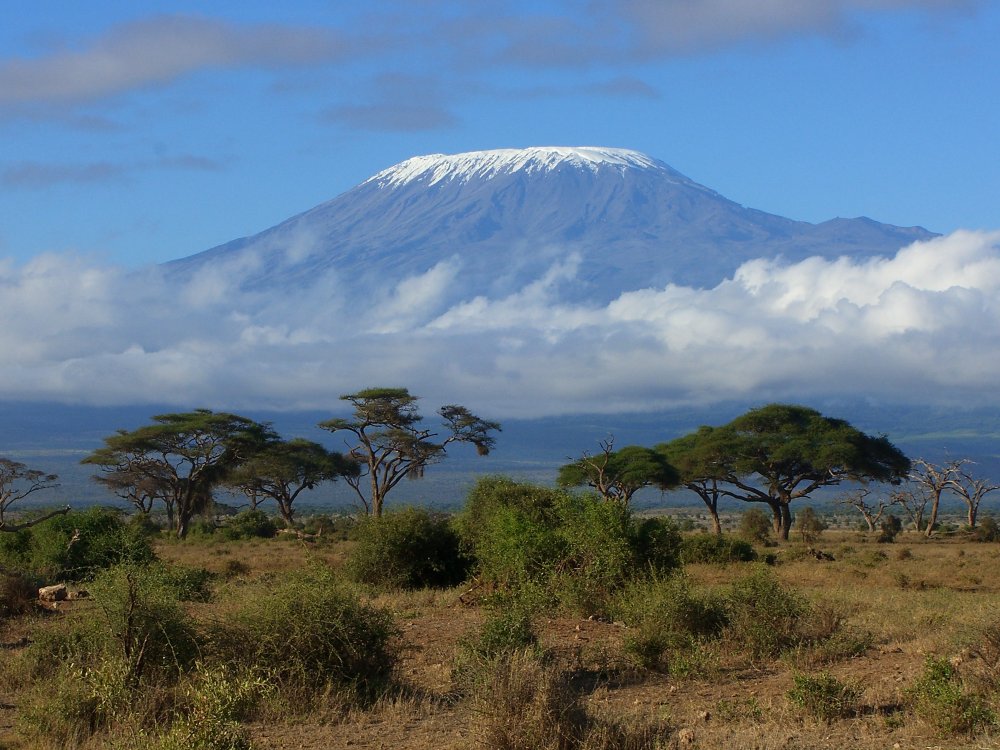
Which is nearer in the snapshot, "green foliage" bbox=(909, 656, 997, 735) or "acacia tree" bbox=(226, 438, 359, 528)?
"green foliage" bbox=(909, 656, 997, 735)

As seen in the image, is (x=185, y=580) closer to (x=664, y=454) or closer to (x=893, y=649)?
(x=893, y=649)

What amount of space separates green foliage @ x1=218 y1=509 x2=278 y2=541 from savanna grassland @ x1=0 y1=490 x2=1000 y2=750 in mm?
25757

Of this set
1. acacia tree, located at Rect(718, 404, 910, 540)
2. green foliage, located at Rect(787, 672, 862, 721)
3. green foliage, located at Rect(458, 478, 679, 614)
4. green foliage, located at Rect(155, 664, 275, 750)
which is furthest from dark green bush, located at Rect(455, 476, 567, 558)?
acacia tree, located at Rect(718, 404, 910, 540)

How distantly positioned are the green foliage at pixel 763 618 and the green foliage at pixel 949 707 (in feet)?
10.9

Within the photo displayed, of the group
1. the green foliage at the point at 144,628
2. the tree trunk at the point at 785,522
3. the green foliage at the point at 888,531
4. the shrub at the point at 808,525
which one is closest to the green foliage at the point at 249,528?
the tree trunk at the point at 785,522

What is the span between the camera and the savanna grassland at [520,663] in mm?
9406

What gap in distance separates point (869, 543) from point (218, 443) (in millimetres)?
28571

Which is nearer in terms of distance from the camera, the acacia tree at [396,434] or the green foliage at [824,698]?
the green foliage at [824,698]

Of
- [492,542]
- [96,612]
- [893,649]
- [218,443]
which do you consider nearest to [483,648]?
[96,612]

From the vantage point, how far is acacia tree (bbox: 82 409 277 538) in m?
50.6

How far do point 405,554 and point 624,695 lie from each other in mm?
11298

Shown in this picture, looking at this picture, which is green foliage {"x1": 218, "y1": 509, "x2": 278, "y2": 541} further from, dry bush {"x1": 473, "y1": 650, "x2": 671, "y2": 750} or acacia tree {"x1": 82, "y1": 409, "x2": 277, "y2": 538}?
dry bush {"x1": 473, "y1": 650, "x2": 671, "y2": 750}

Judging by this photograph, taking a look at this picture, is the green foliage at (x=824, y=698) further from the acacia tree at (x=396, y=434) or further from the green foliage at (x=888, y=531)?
the acacia tree at (x=396, y=434)

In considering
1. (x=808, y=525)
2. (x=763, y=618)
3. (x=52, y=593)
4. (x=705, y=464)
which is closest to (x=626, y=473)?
(x=705, y=464)
